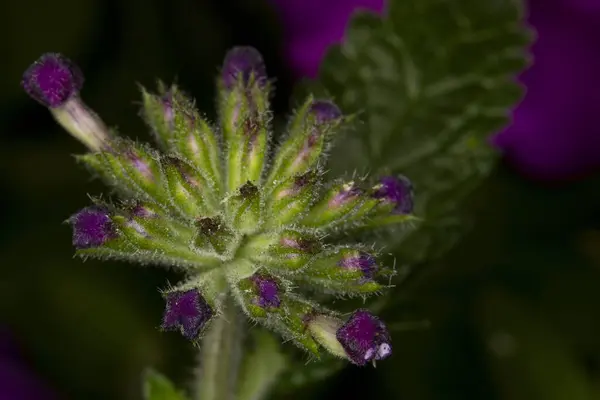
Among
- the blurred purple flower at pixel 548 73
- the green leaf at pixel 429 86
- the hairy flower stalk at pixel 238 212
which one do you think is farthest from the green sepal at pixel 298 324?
the blurred purple flower at pixel 548 73

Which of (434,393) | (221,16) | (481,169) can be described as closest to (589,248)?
(434,393)

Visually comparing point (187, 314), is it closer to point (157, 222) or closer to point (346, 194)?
point (157, 222)

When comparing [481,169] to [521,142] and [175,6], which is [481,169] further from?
[175,6]

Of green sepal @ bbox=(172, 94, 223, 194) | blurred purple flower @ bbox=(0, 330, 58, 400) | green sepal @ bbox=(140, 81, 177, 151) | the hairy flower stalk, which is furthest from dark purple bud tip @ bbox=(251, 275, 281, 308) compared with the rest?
blurred purple flower @ bbox=(0, 330, 58, 400)

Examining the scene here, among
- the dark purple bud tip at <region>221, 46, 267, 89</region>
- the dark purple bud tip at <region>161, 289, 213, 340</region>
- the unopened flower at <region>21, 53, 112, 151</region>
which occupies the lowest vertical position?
the dark purple bud tip at <region>161, 289, 213, 340</region>

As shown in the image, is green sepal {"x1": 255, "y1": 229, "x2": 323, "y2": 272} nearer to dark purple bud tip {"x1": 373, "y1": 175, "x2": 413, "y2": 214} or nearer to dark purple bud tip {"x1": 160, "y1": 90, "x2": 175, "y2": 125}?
dark purple bud tip {"x1": 373, "y1": 175, "x2": 413, "y2": 214}

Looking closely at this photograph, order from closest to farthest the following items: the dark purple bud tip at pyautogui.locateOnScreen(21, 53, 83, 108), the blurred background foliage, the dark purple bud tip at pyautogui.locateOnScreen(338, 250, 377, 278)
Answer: the dark purple bud tip at pyautogui.locateOnScreen(338, 250, 377, 278)
the dark purple bud tip at pyautogui.locateOnScreen(21, 53, 83, 108)
the blurred background foliage

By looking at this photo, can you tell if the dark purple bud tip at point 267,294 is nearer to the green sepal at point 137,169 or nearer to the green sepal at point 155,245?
the green sepal at point 155,245
